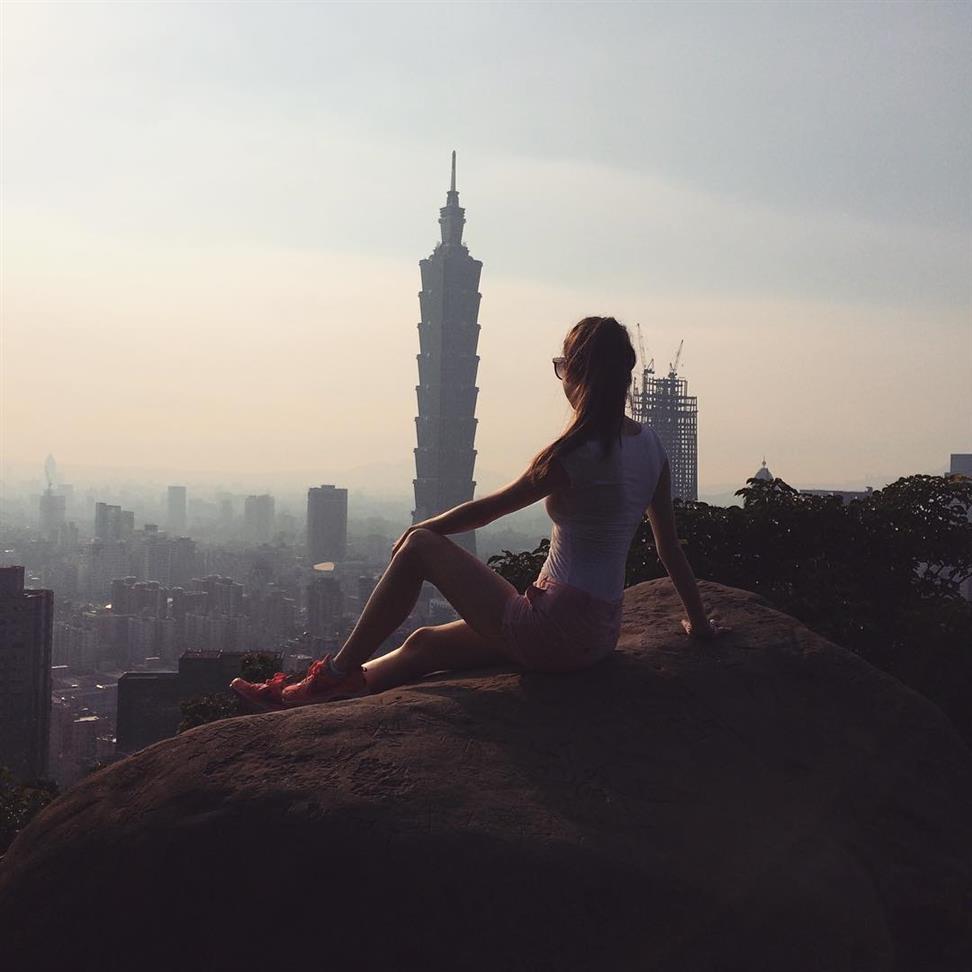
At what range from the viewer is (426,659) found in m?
4.95

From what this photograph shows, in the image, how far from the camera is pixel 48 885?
3.46m

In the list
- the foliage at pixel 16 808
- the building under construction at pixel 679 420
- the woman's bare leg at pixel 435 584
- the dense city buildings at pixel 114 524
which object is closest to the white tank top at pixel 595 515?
the woman's bare leg at pixel 435 584

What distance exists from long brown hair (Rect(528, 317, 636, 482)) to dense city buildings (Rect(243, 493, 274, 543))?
15930 centimetres

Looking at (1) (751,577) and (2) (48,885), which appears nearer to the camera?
(2) (48,885)

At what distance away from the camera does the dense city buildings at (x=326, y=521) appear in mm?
130000

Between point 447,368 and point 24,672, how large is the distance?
9704 cm

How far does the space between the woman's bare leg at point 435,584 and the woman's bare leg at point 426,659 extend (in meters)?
0.12

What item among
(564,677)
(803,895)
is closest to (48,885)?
(564,677)

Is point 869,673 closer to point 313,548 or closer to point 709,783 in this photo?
point 709,783

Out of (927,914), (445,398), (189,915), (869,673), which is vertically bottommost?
(927,914)

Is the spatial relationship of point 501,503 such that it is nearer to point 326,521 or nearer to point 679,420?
point 679,420

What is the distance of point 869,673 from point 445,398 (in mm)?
125150

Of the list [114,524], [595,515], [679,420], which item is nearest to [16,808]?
[595,515]

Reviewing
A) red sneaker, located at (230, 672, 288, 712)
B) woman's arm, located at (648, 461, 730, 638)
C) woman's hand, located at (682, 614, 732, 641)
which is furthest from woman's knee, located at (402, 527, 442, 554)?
woman's hand, located at (682, 614, 732, 641)
